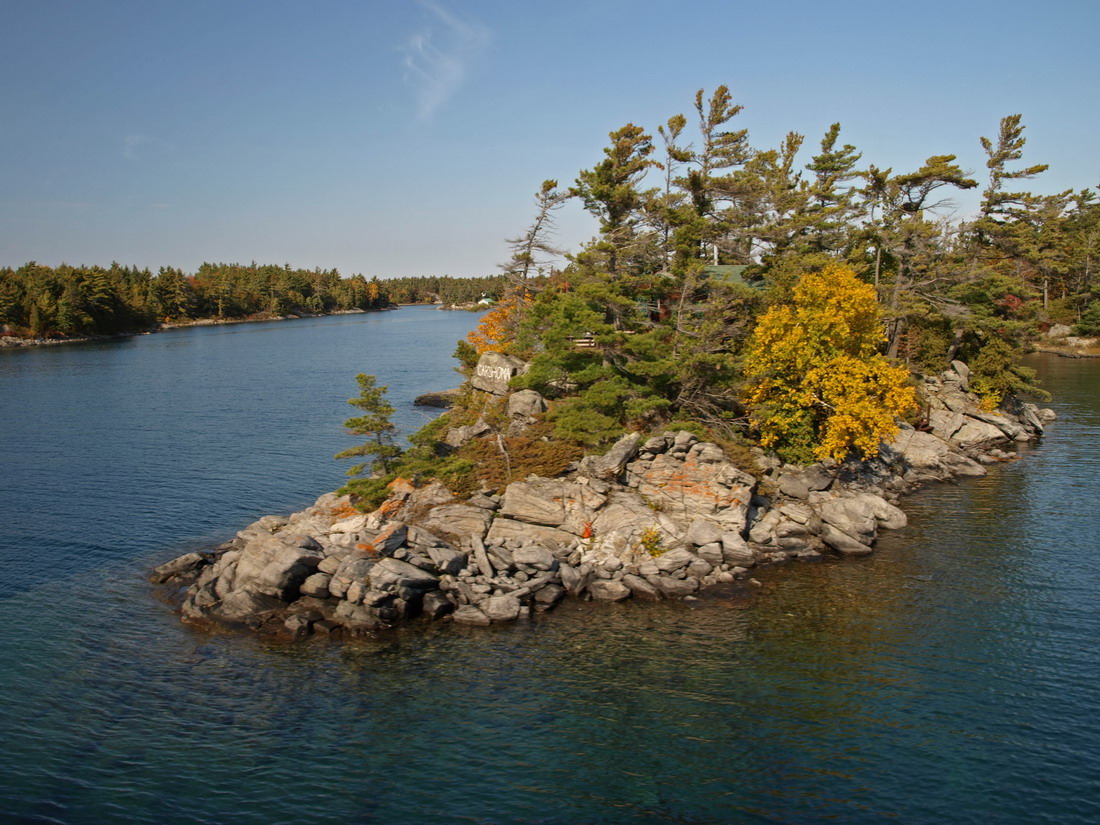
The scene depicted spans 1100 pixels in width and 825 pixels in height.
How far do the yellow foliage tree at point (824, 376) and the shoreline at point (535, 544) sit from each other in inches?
91.6

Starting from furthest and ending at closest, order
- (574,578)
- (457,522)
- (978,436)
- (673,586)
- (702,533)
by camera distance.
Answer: (978,436) < (457,522) < (702,533) < (574,578) < (673,586)

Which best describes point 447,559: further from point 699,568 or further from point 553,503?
point 699,568

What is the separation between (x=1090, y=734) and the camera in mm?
22250

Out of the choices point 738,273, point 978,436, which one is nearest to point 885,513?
point 978,436

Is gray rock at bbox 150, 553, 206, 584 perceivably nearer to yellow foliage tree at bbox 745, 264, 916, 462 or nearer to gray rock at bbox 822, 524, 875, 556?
yellow foliage tree at bbox 745, 264, 916, 462

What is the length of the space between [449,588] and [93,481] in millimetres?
34759

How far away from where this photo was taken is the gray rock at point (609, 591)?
33.1 metres

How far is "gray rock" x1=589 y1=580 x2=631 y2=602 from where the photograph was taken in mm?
33125

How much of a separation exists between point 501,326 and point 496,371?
38.0ft

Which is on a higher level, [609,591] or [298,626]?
[609,591]

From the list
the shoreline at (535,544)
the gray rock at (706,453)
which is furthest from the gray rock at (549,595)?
the gray rock at (706,453)

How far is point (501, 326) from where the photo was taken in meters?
60.7

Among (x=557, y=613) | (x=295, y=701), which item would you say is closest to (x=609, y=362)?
(x=557, y=613)

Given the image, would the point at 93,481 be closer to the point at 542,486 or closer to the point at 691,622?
the point at 542,486
